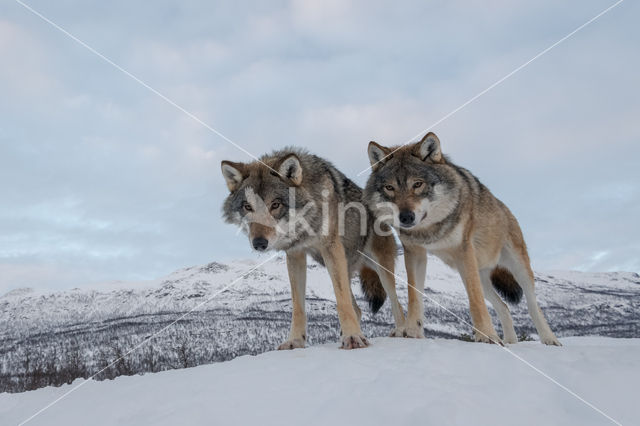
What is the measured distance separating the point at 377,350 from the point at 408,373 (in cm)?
104

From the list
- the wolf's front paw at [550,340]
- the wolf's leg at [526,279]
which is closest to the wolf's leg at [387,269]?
the wolf's leg at [526,279]

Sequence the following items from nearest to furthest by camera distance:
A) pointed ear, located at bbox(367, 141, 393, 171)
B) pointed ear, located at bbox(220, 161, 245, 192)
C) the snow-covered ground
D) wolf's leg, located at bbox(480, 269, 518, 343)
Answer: the snow-covered ground
pointed ear, located at bbox(220, 161, 245, 192)
pointed ear, located at bbox(367, 141, 393, 171)
wolf's leg, located at bbox(480, 269, 518, 343)

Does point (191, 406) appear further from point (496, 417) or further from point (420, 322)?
point (420, 322)

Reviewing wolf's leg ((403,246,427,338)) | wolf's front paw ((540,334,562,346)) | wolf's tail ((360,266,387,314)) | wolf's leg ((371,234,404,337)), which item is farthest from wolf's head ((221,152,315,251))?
wolf's front paw ((540,334,562,346))

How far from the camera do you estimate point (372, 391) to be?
125 inches

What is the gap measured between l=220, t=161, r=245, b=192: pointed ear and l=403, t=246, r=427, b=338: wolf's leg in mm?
2582

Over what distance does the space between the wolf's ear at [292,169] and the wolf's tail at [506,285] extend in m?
4.22

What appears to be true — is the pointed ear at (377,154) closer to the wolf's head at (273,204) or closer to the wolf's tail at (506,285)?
the wolf's head at (273,204)

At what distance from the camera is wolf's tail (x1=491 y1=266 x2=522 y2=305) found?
7255mm

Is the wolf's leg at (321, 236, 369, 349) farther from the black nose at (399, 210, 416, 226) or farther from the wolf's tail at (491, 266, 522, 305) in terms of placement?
the wolf's tail at (491, 266, 522, 305)

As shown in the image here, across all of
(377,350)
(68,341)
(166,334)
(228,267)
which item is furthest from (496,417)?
(228,267)

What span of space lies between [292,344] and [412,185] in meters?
2.69

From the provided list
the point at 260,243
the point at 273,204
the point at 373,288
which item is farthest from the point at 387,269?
the point at 260,243

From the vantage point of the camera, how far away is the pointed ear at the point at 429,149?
5934 mm
